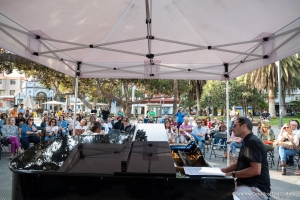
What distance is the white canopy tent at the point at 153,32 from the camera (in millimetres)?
4207

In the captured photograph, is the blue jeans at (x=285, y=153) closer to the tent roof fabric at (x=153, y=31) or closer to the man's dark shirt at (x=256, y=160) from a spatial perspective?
the tent roof fabric at (x=153, y=31)

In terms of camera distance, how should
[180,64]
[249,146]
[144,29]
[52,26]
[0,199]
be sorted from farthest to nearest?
[180,64] → [144,29] → [52,26] → [0,199] → [249,146]

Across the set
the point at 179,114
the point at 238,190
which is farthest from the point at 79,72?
the point at 179,114

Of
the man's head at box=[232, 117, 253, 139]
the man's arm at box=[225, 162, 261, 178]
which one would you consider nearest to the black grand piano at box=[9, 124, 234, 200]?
the man's arm at box=[225, 162, 261, 178]


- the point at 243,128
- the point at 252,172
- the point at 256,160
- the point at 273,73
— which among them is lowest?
the point at 252,172

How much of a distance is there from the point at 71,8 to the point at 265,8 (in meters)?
3.48

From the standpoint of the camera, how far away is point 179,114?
1405 cm

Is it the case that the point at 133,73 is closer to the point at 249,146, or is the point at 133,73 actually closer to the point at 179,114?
the point at 249,146

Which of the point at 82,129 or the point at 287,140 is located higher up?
the point at 82,129

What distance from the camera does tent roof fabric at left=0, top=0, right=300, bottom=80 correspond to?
421 cm

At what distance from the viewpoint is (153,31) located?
548 centimetres

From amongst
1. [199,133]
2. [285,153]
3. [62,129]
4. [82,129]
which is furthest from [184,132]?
[62,129]

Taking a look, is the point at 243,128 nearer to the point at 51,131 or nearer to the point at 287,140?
the point at 287,140

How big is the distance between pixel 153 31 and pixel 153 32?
1.7 inches
